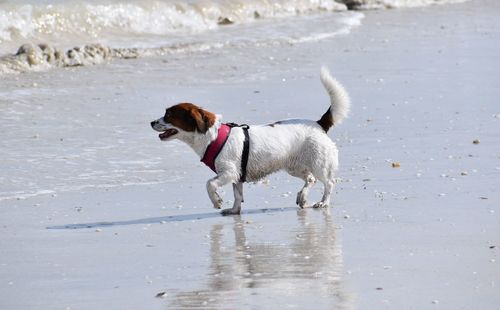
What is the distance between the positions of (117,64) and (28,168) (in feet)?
21.6

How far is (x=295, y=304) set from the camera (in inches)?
199

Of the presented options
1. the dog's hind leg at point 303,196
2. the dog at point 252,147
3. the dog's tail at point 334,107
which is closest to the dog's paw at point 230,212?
the dog at point 252,147

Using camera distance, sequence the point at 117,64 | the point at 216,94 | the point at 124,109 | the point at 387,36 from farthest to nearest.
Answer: the point at 387,36 → the point at 117,64 → the point at 216,94 → the point at 124,109

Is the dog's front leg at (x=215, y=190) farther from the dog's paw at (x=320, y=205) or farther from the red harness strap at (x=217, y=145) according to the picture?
the dog's paw at (x=320, y=205)

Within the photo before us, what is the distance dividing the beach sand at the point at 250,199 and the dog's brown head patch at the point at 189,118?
0.55 meters

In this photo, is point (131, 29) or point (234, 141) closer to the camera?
point (234, 141)

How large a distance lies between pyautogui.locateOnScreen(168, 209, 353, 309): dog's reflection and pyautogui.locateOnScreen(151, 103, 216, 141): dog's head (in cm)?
74

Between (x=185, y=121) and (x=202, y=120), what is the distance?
12 cm

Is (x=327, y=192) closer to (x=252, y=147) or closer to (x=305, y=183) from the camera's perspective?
(x=305, y=183)

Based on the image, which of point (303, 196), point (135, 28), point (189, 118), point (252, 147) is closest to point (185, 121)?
point (189, 118)

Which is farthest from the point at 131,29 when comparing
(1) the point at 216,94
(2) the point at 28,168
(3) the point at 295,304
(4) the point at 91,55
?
(3) the point at 295,304

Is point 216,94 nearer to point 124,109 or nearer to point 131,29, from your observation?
point 124,109

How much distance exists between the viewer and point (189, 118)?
7461 mm

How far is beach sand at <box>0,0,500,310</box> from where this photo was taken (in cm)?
542
